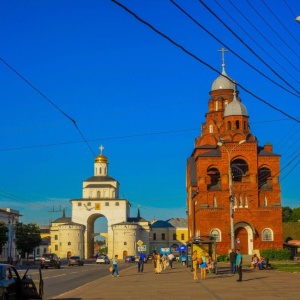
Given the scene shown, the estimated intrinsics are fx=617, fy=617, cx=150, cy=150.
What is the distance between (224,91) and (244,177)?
651 inches

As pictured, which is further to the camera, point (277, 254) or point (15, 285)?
point (277, 254)

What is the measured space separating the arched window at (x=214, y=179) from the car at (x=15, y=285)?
59141mm

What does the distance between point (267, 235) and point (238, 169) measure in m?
9.59

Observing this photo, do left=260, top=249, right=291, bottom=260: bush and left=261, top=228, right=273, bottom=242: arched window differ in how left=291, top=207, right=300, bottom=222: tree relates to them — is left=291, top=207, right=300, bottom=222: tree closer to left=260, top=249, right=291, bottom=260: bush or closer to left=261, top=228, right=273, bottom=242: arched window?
left=261, top=228, right=273, bottom=242: arched window

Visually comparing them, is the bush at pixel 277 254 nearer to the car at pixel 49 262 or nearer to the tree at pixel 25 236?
the car at pixel 49 262

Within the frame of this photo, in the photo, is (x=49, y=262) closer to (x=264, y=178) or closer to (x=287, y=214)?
(x=264, y=178)

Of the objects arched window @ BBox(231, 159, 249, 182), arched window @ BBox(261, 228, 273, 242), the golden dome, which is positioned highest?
the golden dome

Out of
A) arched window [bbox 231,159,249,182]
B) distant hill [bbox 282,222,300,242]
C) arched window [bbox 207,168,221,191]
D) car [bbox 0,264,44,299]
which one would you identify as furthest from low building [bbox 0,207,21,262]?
car [bbox 0,264,44,299]

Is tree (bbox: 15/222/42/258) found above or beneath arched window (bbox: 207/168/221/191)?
beneath

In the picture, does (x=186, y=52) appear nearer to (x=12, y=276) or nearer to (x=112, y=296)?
(x=12, y=276)

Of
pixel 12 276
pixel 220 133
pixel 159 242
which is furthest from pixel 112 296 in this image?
pixel 159 242

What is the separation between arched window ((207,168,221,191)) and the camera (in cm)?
7600

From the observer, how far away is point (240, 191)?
7388cm

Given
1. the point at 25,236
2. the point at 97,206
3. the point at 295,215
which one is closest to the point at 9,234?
the point at 25,236
